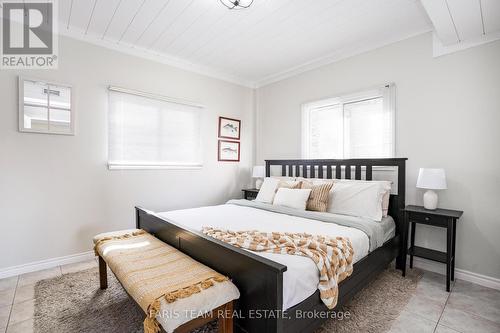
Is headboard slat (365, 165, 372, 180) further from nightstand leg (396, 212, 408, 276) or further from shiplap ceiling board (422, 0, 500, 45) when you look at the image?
shiplap ceiling board (422, 0, 500, 45)

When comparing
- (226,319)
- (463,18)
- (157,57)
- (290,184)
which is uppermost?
(157,57)

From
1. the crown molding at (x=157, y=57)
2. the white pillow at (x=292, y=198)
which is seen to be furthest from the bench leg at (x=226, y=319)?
the crown molding at (x=157, y=57)

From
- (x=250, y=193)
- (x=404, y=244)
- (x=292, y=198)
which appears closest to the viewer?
(x=404, y=244)

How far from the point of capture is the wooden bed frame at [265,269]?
4.11ft

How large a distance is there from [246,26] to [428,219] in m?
2.73

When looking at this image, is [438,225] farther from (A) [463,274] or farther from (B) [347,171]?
(B) [347,171]

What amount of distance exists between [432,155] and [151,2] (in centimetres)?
323

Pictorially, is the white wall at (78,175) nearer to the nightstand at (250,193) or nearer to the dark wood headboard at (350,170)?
the nightstand at (250,193)

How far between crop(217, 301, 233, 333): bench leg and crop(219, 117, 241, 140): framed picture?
9.99ft

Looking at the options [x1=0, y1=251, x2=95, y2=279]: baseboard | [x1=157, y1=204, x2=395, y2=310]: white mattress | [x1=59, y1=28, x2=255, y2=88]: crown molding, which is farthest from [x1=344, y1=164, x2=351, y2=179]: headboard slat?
[x1=0, y1=251, x2=95, y2=279]: baseboard

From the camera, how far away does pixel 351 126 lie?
10.8 ft

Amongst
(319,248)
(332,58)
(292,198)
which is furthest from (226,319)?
(332,58)

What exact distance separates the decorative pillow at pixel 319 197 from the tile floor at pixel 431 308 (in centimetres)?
112

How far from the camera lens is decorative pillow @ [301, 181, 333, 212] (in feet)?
8.99
